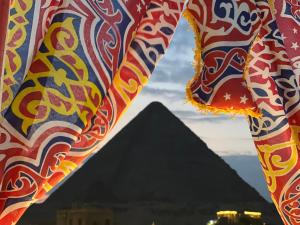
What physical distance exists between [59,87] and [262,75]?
2.62 ft

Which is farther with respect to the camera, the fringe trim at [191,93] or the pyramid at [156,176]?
the pyramid at [156,176]

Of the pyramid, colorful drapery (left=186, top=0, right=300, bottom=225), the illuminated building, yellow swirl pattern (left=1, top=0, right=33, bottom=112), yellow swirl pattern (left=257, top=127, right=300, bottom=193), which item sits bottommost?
the pyramid

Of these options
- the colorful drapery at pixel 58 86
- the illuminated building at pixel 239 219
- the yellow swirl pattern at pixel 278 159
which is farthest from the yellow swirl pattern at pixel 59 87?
the illuminated building at pixel 239 219

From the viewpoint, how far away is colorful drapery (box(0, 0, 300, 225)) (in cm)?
171

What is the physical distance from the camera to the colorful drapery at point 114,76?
171cm

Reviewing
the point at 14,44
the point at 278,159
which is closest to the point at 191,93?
the point at 278,159

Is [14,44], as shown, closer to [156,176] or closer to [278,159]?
[278,159]

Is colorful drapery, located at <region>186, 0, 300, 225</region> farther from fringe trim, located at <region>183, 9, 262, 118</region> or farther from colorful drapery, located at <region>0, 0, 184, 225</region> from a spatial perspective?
colorful drapery, located at <region>0, 0, 184, 225</region>

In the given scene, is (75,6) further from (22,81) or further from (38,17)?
(22,81)

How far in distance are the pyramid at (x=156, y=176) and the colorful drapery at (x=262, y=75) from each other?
2849 cm

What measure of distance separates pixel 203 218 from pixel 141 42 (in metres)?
30.2

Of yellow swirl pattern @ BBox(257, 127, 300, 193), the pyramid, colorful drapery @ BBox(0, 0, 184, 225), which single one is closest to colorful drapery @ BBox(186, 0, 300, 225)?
yellow swirl pattern @ BBox(257, 127, 300, 193)

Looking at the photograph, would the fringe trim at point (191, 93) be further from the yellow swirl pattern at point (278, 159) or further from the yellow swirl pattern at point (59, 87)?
the yellow swirl pattern at point (59, 87)

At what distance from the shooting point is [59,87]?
69.1 inches
